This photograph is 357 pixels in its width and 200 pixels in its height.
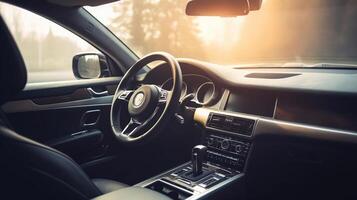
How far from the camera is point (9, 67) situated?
1.46 meters

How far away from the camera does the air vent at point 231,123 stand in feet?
7.97

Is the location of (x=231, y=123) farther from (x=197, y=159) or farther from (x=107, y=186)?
(x=107, y=186)

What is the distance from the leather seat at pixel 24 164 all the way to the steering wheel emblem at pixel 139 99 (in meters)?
0.68

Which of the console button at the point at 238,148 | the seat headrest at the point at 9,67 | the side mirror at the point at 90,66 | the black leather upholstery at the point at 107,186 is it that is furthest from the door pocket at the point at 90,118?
the seat headrest at the point at 9,67

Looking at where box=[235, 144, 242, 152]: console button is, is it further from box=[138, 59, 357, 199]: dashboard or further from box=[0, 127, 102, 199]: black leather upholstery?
box=[0, 127, 102, 199]: black leather upholstery

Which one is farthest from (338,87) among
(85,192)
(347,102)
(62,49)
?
(62,49)

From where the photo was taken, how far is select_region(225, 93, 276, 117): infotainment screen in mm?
2492

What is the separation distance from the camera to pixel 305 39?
2982 millimetres

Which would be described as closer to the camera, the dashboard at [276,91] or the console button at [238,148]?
the dashboard at [276,91]

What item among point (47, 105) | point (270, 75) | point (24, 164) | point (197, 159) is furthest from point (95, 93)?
point (24, 164)

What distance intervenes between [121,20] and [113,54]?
2.23ft

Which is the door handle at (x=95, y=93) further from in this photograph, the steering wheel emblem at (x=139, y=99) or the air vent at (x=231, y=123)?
the air vent at (x=231, y=123)

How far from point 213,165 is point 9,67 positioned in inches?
57.5

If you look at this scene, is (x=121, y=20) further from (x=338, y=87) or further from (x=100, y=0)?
(x=338, y=87)
